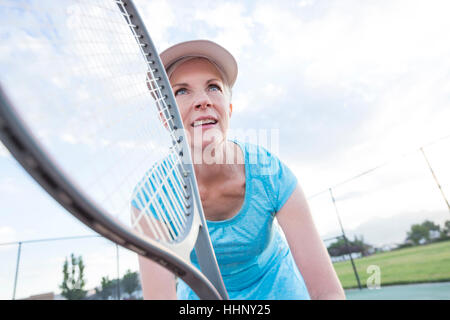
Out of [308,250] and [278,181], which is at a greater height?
[278,181]

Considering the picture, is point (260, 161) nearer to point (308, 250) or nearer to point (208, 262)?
point (308, 250)

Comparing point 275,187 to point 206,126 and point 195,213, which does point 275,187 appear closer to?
point 206,126

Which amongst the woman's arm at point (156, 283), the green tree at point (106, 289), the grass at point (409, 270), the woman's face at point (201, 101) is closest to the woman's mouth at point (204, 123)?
the woman's face at point (201, 101)

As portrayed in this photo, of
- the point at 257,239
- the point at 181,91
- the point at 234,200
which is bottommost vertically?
the point at 257,239

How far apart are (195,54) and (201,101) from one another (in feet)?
0.95

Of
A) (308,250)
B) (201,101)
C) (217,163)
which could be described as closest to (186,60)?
(201,101)

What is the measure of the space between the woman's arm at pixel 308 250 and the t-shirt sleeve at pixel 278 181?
1.0 inches

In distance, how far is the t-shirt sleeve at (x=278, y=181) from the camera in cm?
120

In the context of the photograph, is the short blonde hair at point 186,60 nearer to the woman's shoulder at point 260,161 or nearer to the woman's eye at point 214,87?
the woman's eye at point 214,87

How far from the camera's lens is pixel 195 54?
1.32 meters

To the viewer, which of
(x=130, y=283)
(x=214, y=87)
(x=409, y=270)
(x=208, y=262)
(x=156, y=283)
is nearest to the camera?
(x=208, y=262)

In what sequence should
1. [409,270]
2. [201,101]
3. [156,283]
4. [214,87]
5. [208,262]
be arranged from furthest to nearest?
1. [409,270]
2. [214,87]
3. [201,101]
4. [156,283]
5. [208,262]
